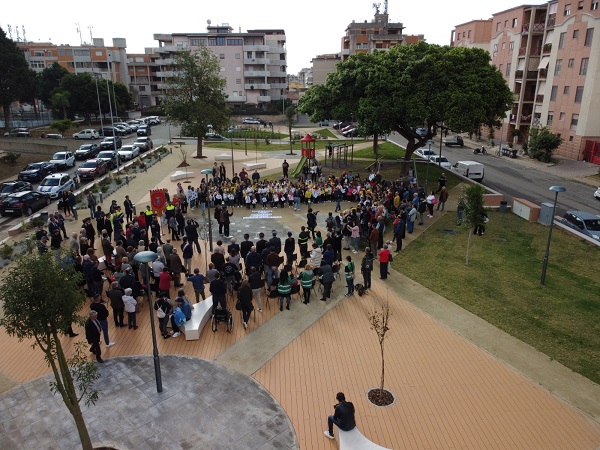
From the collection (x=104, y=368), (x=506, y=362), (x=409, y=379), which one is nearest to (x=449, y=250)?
(x=506, y=362)

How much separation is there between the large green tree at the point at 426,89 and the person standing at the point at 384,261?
16389mm

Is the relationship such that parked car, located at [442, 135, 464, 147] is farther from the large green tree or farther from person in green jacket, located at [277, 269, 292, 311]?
person in green jacket, located at [277, 269, 292, 311]

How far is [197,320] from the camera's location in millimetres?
13383

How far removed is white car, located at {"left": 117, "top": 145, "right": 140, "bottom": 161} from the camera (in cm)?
4412

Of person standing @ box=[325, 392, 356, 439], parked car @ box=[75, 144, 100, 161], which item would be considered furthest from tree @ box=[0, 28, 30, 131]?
person standing @ box=[325, 392, 356, 439]

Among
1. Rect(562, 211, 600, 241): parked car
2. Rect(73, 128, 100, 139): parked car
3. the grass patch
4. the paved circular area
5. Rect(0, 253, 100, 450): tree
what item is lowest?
the paved circular area

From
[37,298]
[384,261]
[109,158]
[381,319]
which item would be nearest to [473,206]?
[384,261]

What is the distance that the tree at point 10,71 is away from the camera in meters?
55.3

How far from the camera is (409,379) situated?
11664 millimetres

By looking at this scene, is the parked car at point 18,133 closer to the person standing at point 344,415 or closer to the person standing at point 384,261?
the person standing at point 384,261

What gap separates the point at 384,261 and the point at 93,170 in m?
28.6

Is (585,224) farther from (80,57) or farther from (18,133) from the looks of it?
(80,57)

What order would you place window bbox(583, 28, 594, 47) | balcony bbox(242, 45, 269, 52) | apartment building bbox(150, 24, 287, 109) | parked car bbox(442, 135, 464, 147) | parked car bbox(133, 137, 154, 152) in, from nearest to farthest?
1. window bbox(583, 28, 594, 47)
2. parked car bbox(133, 137, 154, 152)
3. parked car bbox(442, 135, 464, 147)
4. balcony bbox(242, 45, 269, 52)
5. apartment building bbox(150, 24, 287, 109)

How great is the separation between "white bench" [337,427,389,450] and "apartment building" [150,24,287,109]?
7882 cm
